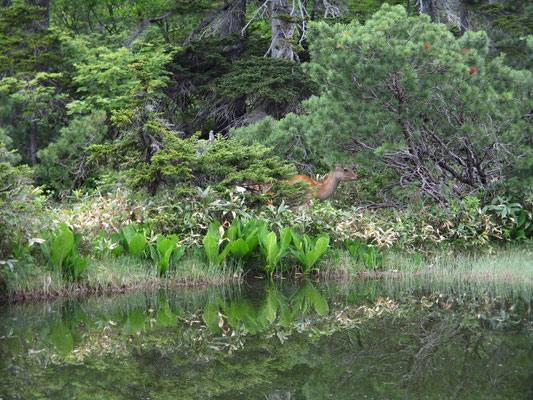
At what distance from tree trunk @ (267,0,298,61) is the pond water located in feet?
27.1

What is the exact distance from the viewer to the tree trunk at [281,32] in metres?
14.8

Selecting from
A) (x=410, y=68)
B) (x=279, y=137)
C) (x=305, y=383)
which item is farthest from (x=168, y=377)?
(x=279, y=137)

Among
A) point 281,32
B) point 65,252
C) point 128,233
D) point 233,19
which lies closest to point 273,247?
point 128,233

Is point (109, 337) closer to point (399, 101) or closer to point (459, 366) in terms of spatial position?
point (459, 366)

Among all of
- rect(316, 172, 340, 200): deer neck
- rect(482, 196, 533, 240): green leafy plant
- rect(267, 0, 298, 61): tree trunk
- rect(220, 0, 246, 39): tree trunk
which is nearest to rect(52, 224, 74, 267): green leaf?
rect(316, 172, 340, 200): deer neck

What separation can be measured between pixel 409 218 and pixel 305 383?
635 centimetres

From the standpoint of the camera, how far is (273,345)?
18.4 feet

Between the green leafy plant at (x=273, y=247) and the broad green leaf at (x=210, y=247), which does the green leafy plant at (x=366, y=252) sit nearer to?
the green leafy plant at (x=273, y=247)

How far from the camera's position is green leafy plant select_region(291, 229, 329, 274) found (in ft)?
29.4

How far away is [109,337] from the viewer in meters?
5.91

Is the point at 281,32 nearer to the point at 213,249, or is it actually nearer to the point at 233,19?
the point at 233,19

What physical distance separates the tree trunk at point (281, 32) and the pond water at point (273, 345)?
325 inches

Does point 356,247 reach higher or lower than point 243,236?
lower

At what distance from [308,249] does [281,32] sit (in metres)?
7.65
